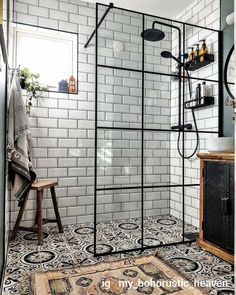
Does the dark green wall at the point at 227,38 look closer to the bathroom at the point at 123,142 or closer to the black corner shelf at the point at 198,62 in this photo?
the bathroom at the point at 123,142

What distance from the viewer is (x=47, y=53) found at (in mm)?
2875

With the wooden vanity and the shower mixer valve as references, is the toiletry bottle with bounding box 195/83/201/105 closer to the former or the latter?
the shower mixer valve

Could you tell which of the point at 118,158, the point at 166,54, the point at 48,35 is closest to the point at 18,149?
the point at 118,158

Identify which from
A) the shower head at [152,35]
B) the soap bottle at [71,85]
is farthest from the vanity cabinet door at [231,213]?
the soap bottle at [71,85]

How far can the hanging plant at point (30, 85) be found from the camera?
2.67 metres

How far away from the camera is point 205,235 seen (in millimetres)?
2209

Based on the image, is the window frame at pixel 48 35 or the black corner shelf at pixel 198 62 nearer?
the black corner shelf at pixel 198 62

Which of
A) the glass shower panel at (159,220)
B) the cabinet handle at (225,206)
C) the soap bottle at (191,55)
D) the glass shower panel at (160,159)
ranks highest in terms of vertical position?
the soap bottle at (191,55)

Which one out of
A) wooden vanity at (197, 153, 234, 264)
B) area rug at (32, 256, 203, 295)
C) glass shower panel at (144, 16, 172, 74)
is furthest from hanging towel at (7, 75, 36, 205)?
wooden vanity at (197, 153, 234, 264)

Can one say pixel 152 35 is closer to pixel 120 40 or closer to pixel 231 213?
pixel 120 40

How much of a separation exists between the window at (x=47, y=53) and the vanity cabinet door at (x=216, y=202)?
1.90 meters

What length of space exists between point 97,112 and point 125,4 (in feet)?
5.56

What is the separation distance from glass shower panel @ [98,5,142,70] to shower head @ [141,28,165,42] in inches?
1.9

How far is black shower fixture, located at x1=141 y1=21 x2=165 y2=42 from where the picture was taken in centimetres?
224
